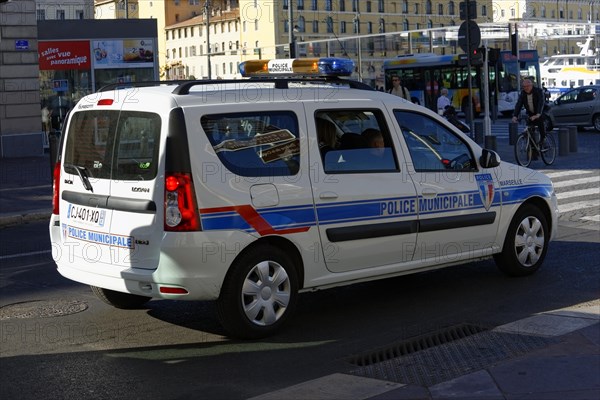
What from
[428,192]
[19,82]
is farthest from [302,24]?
[428,192]

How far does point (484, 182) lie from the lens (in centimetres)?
877

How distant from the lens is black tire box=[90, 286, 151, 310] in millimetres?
8242

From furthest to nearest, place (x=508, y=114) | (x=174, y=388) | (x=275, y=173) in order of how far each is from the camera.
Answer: (x=508, y=114)
(x=275, y=173)
(x=174, y=388)

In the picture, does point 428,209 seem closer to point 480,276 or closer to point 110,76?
point 480,276

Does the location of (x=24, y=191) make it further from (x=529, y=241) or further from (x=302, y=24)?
(x=302, y=24)

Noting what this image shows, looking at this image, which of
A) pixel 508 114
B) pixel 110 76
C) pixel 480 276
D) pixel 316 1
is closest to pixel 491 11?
pixel 316 1

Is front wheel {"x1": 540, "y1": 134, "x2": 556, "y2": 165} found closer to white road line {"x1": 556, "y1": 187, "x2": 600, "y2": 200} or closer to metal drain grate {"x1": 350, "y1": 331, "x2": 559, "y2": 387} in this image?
white road line {"x1": 556, "y1": 187, "x2": 600, "y2": 200}

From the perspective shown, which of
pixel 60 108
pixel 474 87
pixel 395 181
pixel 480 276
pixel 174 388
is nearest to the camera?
pixel 174 388

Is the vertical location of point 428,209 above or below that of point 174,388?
above

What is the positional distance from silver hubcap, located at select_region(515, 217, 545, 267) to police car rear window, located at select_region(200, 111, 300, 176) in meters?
2.71

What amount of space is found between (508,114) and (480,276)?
144 ft

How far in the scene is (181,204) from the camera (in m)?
6.86

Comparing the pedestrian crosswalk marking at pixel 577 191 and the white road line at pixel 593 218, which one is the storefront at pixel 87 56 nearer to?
the pedestrian crosswalk marking at pixel 577 191

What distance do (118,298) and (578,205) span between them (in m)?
8.49
